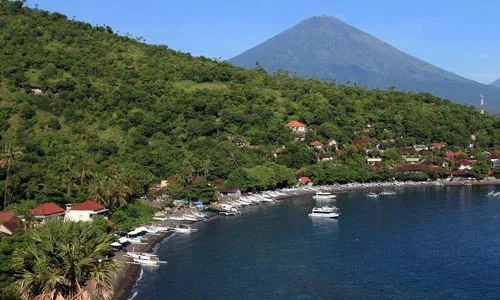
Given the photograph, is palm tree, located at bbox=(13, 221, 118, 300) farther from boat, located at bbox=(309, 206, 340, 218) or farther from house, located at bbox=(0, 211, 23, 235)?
boat, located at bbox=(309, 206, 340, 218)

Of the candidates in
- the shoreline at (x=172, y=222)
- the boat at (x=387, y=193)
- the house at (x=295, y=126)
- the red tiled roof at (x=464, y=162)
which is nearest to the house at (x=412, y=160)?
the red tiled roof at (x=464, y=162)

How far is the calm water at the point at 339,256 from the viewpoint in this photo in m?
34.1

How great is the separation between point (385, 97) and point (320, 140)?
31.9 meters

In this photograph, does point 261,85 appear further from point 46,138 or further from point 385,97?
point 46,138

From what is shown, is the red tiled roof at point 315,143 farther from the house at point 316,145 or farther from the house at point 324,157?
the house at point 324,157

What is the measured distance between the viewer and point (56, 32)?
102 meters

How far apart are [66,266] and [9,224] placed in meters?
22.7

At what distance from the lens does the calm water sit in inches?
1342

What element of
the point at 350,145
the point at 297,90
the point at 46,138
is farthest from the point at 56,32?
the point at 350,145

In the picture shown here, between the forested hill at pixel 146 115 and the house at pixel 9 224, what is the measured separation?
6.21m

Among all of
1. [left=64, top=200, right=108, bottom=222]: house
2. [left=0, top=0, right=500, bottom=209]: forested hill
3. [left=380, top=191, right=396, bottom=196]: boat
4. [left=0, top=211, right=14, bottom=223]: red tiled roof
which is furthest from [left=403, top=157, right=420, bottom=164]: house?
[left=0, top=211, right=14, bottom=223]: red tiled roof

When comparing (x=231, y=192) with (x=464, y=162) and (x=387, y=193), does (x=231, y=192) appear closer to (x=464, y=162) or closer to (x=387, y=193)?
(x=387, y=193)

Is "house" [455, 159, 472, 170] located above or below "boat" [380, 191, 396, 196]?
above

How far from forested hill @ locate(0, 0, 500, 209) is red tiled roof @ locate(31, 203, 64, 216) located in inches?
120
